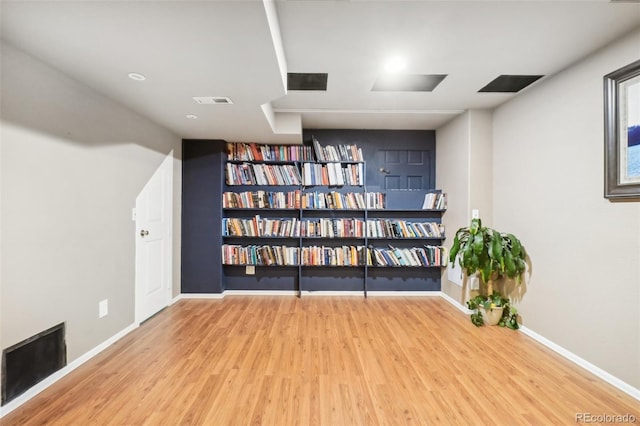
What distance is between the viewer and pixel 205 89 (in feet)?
7.01

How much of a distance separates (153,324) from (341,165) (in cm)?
289

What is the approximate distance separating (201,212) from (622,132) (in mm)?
4137

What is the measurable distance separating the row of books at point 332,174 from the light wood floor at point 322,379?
181 centimetres

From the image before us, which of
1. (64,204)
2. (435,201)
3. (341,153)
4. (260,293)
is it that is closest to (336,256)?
(260,293)

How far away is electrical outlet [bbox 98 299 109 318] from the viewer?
2231mm

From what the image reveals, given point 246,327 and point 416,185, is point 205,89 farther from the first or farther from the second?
point 416,185

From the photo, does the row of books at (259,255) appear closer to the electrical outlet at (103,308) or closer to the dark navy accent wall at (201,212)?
the dark navy accent wall at (201,212)

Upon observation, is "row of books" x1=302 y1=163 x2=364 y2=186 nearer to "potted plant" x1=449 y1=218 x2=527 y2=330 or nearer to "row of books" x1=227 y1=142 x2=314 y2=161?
"row of books" x1=227 y1=142 x2=314 y2=161

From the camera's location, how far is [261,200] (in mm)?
3678

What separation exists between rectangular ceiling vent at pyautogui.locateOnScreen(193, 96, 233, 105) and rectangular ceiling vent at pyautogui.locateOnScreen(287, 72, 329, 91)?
591mm

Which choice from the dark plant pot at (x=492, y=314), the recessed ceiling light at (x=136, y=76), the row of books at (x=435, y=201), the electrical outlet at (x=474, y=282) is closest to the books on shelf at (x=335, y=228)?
the row of books at (x=435, y=201)

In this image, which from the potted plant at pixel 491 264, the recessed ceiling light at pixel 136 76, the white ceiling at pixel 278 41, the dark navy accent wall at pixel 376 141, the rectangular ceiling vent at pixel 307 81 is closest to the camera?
the white ceiling at pixel 278 41

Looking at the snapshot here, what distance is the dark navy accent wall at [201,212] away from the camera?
365 cm

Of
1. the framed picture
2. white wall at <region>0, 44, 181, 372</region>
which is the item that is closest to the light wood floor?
white wall at <region>0, 44, 181, 372</region>
